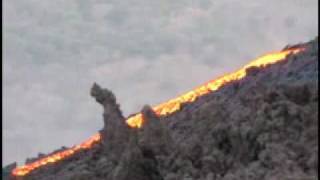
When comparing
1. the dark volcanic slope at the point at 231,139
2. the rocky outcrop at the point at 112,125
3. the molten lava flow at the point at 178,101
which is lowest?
the dark volcanic slope at the point at 231,139

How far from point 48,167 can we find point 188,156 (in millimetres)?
14858

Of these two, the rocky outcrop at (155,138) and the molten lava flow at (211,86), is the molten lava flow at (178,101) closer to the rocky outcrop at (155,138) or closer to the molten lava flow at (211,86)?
the molten lava flow at (211,86)

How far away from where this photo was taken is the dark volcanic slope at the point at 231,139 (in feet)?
157

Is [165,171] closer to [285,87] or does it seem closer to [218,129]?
[218,129]

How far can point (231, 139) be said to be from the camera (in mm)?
51844

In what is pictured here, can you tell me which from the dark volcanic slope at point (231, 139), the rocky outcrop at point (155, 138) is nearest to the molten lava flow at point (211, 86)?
the dark volcanic slope at point (231, 139)

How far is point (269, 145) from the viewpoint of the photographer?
48.6 meters

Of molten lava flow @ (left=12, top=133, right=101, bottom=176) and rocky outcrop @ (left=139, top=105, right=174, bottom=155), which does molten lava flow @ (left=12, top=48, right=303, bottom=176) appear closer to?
molten lava flow @ (left=12, top=133, right=101, bottom=176)

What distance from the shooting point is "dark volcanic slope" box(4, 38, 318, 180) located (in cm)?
4797

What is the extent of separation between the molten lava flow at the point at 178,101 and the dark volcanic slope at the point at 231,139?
18.0 ft

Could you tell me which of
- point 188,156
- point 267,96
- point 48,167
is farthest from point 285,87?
point 48,167

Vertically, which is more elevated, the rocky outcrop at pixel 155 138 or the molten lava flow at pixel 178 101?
the molten lava flow at pixel 178 101

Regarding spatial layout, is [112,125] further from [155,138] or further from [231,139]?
[231,139]

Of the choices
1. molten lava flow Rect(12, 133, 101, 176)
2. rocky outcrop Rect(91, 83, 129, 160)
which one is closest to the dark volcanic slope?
rocky outcrop Rect(91, 83, 129, 160)
